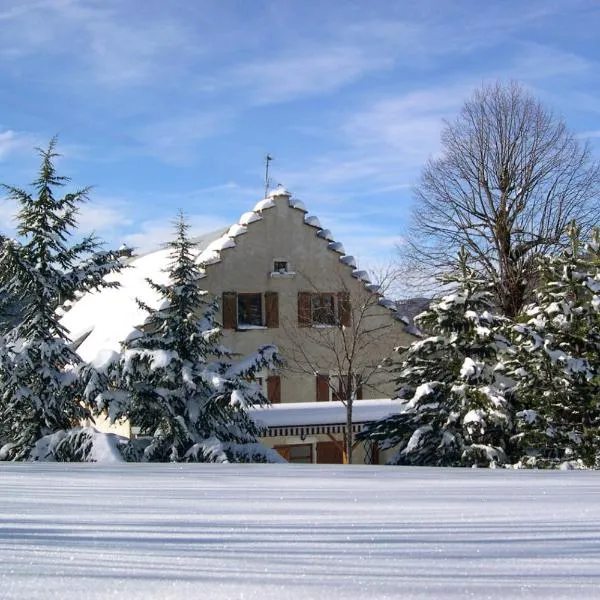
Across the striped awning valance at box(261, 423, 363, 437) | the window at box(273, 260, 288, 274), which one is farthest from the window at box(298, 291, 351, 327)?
the striped awning valance at box(261, 423, 363, 437)

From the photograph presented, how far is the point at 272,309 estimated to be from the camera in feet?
85.9

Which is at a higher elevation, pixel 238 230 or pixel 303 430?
pixel 238 230

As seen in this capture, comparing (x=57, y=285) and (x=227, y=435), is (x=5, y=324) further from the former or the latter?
(x=227, y=435)

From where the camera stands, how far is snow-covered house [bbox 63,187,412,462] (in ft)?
83.8

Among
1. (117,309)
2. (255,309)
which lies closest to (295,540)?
(255,309)

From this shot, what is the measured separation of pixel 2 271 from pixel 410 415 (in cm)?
956

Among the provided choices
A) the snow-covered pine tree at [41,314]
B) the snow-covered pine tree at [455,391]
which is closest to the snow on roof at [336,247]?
the snow-covered pine tree at [455,391]

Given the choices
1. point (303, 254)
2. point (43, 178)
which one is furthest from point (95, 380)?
point (303, 254)

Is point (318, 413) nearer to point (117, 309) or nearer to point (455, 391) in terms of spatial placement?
point (117, 309)

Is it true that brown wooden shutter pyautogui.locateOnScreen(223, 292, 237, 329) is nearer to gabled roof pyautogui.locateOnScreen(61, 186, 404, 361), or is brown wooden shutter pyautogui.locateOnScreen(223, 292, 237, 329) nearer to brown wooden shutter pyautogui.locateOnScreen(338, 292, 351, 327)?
gabled roof pyautogui.locateOnScreen(61, 186, 404, 361)

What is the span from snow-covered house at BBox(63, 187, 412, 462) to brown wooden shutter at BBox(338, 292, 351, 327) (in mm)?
36

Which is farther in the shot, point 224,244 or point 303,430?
point 224,244

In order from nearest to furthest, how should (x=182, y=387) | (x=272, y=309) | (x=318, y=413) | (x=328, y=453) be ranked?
1. (x=182, y=387)
2. (x=318, y=413)
3. (x=328, y=453)
4. (x=272, y=309)

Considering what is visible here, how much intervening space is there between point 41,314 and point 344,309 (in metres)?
14.5
